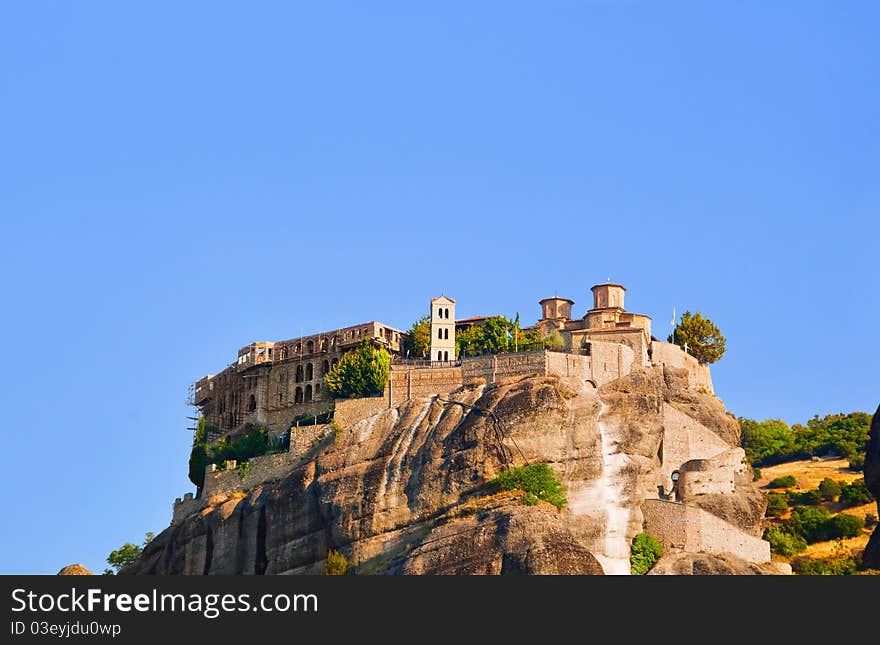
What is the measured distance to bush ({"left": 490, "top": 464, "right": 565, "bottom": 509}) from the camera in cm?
A: 9800

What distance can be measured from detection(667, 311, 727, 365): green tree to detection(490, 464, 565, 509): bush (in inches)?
Result: 1014

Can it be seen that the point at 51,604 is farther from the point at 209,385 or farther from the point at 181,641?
the point at 209,385

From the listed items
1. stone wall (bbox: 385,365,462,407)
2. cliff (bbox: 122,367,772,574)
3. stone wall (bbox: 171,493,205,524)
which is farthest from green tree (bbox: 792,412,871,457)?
stone wall (bbox: 171,493,205,524)

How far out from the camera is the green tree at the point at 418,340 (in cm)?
11612

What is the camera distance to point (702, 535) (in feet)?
328

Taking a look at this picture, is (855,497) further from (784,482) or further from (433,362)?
(433,362)

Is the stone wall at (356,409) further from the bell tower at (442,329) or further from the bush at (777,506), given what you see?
the bush at (777,506)

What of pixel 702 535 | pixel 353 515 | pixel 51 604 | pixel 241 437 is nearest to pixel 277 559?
pixel 353 515

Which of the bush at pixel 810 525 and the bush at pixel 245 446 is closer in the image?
the bush at pixel 810 525

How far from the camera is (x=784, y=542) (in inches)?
4424

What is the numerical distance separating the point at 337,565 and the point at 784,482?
43.4m

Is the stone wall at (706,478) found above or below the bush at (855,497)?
below

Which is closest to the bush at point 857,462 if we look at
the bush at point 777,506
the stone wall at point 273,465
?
the bush at point 777,506

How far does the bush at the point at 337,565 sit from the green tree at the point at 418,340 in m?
18.8
